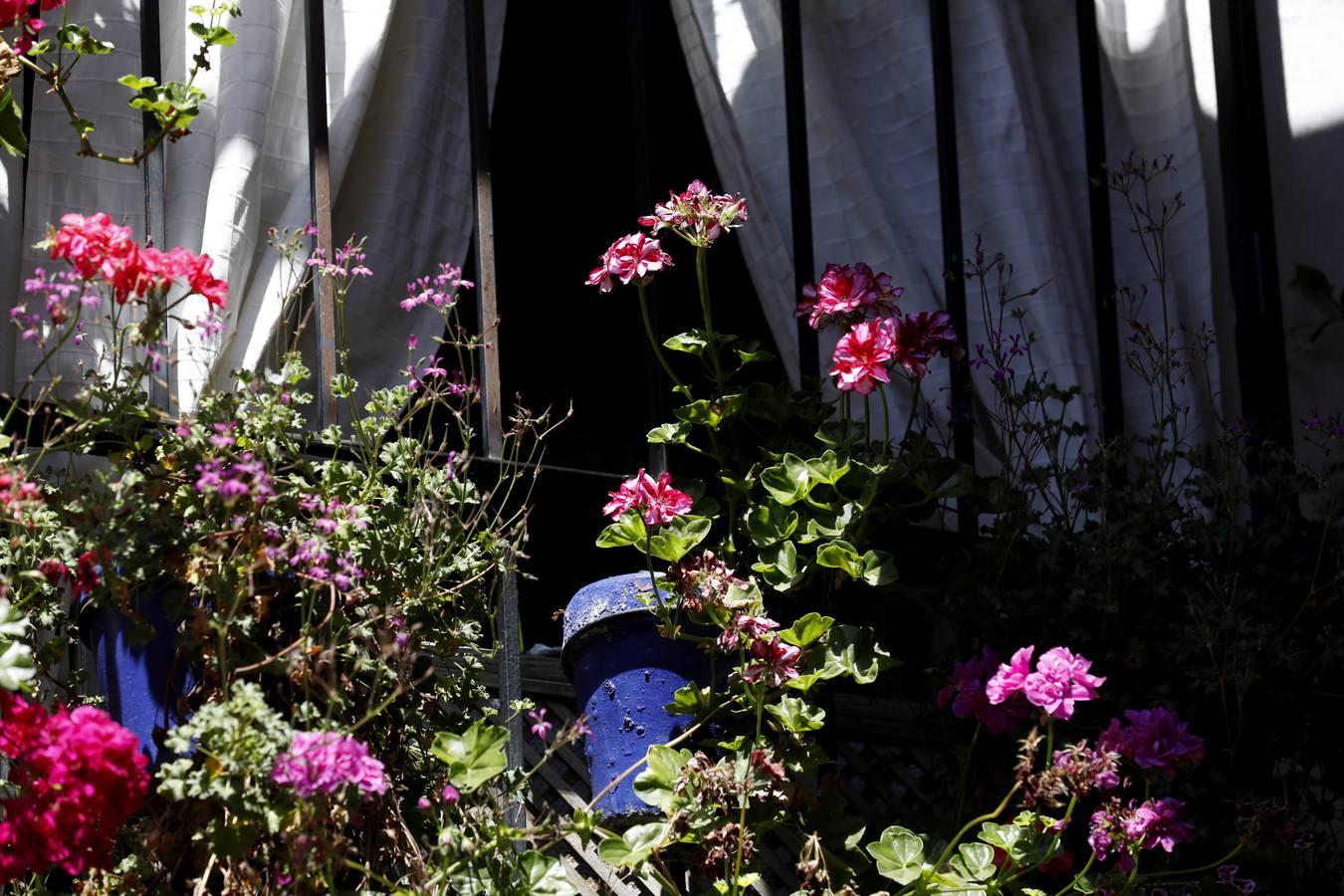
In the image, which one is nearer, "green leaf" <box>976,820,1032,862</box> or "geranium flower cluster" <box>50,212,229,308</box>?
"geranium flower cluster" <box>50,212,229,308</box>

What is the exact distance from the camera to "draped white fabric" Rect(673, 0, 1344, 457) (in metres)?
3.20

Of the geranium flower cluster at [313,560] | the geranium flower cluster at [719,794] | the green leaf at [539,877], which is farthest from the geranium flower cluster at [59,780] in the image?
the geranium flower cluster at [719,794]

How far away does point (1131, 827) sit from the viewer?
2094 millimetres

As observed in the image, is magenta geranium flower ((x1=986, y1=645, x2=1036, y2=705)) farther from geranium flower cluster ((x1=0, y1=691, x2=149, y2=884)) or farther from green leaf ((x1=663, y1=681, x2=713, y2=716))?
geranium flower cluster ((x1=0, y1=691, x2=149, y2=884))

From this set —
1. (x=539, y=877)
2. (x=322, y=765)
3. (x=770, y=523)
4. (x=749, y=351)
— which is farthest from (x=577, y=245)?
(x=322, y=765)

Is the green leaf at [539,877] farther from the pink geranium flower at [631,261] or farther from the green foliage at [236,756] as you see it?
the pink geranium flower at [631,261]

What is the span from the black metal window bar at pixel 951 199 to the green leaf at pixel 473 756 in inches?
14.7

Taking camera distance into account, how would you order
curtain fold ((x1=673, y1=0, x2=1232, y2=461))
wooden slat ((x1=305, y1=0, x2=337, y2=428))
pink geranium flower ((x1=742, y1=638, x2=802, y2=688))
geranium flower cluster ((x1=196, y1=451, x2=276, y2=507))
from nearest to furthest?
geranium flower cluster ((x1=196, y1=451, x2=276, y2=507)), pink geranium flower ((x1=742, y1=638, x2=802, y2=688)), wooden slat ((x1=305, y1=0, x2=337, y2=428)), curtain fold ((x1=673, y1=0, x2=1232, y2=461))

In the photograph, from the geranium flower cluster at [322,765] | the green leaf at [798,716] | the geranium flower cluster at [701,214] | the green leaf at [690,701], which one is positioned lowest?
the green leaf at [798,716]

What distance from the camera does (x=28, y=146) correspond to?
7.62 feet

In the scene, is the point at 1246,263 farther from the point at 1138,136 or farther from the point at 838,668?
the point at 838,668

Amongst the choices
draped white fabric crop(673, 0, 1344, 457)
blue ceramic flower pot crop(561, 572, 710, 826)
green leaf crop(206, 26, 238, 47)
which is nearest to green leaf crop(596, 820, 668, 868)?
blue ceramic flower pot crop(561, 572, 710, 826)

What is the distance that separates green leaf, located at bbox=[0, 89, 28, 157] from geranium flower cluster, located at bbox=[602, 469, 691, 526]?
0.96 meters

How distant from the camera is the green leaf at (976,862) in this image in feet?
7.14
